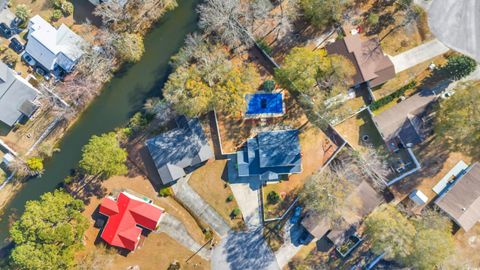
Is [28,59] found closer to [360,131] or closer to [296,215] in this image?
[296,215]

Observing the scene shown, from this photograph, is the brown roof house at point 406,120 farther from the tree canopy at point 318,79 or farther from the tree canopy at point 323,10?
the tree canopy at point 323,10

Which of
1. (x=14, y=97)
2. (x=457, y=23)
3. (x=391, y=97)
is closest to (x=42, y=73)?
(x=14, y=97)

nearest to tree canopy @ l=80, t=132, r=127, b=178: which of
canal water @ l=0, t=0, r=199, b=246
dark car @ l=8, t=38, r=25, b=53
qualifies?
canal water @ l=0, t=0, r=199, b=246

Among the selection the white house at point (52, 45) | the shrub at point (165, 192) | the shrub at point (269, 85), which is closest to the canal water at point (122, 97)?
the white house at point (52, 45)

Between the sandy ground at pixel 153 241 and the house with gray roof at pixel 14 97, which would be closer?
the house with gray roof at pixel 14 97

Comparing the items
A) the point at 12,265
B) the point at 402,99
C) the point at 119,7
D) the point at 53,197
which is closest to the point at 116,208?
the point at 53,197

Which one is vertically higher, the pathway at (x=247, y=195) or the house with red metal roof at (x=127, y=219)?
the pathway at (x=247, y=195)

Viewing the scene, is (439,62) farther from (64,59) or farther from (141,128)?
(64,59)
